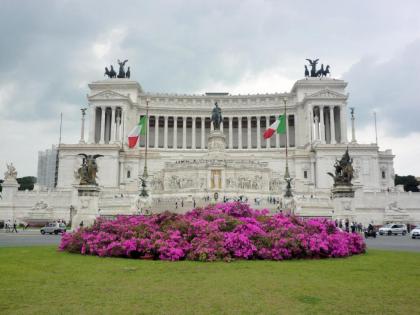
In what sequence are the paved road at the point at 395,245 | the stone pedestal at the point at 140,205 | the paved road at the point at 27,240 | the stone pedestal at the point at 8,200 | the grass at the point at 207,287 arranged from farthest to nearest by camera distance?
the stone pedestal at the point at 8,200
the stone pedestal at the point at 140,205
the paved road at the point at 27,240
the paved road at the point at 395,245
the grass at the point at 207,287

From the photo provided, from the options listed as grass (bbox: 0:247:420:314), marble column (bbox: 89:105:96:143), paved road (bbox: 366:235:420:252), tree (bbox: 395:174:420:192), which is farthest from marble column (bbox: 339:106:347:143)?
grass (bbox: 0:247:420:314)

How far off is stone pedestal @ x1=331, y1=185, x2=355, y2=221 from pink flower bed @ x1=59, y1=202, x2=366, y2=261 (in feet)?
35.3

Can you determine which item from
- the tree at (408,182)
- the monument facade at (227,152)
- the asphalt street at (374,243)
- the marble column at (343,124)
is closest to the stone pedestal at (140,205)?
the monument facade at (227,152)

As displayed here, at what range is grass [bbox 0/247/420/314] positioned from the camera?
27.9 feet

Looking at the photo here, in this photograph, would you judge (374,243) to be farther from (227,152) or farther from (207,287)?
(227,152)

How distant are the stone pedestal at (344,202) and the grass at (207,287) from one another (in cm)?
1454

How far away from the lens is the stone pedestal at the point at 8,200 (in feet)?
197

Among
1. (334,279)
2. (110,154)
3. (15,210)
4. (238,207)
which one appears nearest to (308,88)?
(110,154)

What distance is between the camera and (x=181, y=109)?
320ft

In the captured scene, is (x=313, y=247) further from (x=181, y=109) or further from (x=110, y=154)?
(x=181, y=109)

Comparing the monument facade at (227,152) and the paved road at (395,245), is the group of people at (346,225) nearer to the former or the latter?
the paved road at (395,245)

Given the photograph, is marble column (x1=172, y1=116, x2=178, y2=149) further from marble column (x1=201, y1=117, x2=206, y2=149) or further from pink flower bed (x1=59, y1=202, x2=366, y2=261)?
pink flower bed (x1=59, y1=202, x2=366, y2=261)

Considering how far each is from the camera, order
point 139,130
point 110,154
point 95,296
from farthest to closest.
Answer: point 110,154
point 139,130
point 95,296

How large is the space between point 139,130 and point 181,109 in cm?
3791
